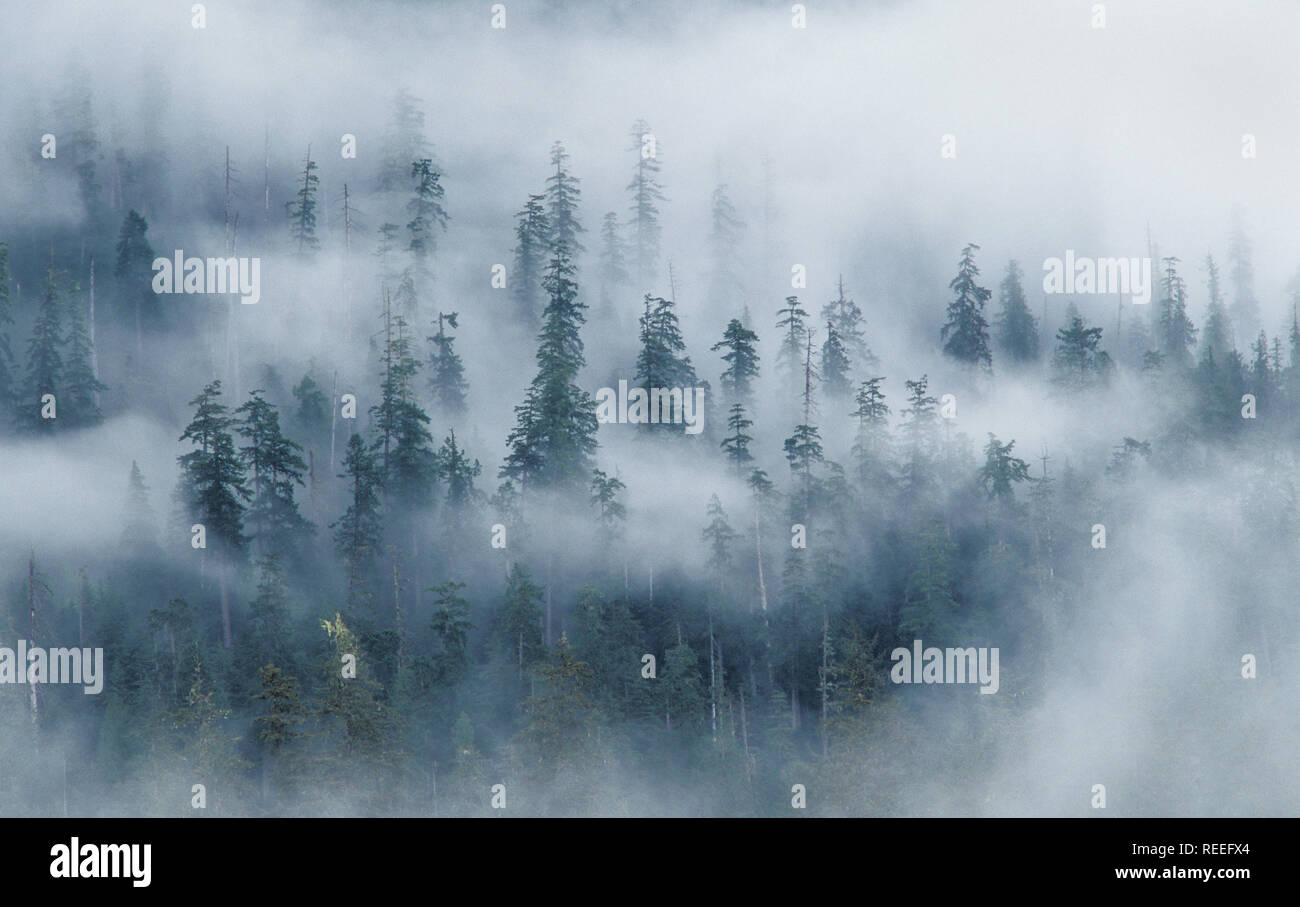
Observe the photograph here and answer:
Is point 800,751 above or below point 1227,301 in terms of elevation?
below

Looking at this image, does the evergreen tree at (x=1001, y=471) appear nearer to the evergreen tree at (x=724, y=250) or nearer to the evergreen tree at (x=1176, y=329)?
the evergreen tree at (x=1176, y=329)

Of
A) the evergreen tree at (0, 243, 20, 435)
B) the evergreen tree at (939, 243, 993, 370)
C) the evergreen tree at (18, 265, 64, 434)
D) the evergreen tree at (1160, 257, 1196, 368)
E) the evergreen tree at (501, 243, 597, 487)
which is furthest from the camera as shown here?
the evergreen tree at (1160, 257, 1196, 368)

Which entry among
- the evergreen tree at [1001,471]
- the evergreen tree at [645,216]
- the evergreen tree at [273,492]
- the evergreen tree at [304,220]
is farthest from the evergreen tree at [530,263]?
the evergreen tree at [1001,471]

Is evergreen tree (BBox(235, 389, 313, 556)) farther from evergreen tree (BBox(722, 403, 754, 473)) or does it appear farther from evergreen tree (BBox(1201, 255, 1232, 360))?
evergreen tree (BBox(1201, 255, 1232, 360))

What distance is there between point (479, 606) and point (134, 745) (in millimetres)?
18752

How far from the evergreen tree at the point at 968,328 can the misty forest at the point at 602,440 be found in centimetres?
51

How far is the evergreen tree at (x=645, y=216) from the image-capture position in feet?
355

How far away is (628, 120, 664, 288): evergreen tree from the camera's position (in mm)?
108250

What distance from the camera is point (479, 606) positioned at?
7619cm

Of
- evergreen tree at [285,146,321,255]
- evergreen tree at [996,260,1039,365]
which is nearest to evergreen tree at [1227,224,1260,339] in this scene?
evergreen tree at [996,260,1039,365]

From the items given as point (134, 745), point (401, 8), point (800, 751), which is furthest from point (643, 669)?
point (401, 8)

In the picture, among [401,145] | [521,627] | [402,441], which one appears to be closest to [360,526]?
[402,441]

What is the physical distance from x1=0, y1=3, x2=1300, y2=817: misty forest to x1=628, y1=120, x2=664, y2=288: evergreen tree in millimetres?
498

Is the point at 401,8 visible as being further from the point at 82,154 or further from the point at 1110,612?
the point at 1110,612
